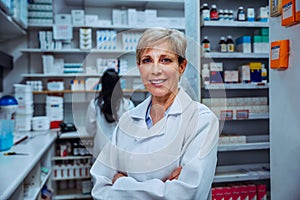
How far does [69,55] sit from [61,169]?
5.00ft

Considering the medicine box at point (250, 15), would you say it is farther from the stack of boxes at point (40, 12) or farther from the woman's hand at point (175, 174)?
the stack of boxes at point (40, 12)

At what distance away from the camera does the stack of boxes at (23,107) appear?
3.43 meters

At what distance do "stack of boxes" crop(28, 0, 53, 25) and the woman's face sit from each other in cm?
329

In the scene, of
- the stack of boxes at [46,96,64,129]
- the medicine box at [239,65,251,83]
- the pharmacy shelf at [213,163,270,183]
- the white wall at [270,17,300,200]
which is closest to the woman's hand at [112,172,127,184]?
the white wall at [270,17,300,200]

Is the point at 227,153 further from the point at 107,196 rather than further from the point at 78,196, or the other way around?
the point at 78,196

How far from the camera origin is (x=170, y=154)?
0.90 meters

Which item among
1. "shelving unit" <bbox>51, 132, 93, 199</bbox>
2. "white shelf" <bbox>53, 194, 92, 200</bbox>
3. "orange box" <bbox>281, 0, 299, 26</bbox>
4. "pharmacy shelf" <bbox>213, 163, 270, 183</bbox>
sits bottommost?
"white shelf" <bbox>53, 194, 92, 200</bbox>

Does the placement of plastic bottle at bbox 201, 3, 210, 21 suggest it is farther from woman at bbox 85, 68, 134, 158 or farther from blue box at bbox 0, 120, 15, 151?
blue box at bbox 0, 120, 15, 151

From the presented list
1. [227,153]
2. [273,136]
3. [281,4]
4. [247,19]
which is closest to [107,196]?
[273,136]

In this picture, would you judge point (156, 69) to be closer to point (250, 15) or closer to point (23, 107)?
point (250, 15)

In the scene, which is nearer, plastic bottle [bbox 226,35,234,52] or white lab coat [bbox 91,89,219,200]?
white lab coat [bbox 91,89,219,200]

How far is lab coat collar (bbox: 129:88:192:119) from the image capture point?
36.3 inches

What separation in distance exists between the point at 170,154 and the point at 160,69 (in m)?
0.26

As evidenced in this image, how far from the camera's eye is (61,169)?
340 cm
